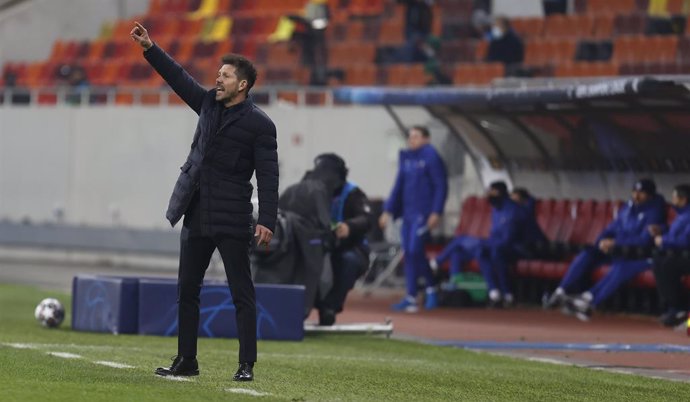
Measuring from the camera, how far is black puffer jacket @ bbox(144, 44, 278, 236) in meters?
10.4

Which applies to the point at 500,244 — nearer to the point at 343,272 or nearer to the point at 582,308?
the point at 582,308

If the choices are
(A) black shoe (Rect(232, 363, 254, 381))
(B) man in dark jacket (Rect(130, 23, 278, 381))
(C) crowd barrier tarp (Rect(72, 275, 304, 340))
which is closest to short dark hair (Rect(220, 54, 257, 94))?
(B) man in dark jacket (Rect(130, 23, 278, 381))

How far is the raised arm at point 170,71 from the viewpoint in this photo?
1027 cm

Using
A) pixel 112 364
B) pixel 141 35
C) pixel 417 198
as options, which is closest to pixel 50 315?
pixel 112 364

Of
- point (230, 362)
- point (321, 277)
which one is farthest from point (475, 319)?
point (230, 362)

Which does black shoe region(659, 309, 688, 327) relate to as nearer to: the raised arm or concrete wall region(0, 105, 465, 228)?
concrete wall region(0, 105, 465, 228)

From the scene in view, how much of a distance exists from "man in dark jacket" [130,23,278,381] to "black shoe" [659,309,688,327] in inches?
349

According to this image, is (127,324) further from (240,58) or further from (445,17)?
(445,17)

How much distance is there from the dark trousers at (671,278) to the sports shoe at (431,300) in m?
3.30

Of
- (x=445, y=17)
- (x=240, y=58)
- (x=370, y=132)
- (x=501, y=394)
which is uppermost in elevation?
(x=445, y=17)

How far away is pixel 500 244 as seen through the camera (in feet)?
69.5

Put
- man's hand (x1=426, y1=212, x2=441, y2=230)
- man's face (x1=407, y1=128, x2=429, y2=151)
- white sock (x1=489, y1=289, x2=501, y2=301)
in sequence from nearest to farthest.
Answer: man's hand (x1=426, y1=212, x2=441, y2=230) < man's face (x1=407, y1=128, x2=429, y2=151) < white sock (x1=489, y1=289, x2=501, y2=301)

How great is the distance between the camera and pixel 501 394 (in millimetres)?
10898

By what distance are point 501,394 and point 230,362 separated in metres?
2.21
